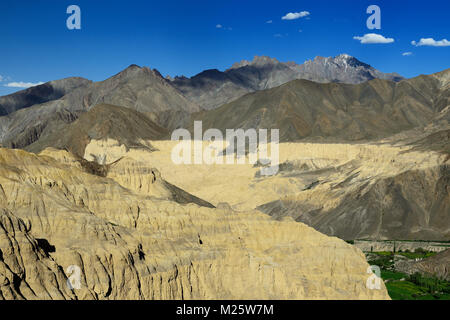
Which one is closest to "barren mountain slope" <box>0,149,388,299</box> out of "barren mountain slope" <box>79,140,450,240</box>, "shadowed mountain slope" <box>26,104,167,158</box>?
"barren mountain slope" <box>79,140,450,240</box>

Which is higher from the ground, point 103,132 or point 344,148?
point 103,132

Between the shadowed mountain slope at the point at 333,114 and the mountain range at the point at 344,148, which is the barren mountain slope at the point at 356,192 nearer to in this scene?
the mountain range at the point at 344,148

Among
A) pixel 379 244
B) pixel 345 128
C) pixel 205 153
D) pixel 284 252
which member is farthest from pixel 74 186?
pixel 345 128

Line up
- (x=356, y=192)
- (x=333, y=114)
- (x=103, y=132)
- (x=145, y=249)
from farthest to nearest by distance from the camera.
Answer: (x=333, y=114), (x=103, y=132), (x=356, y=192), (x=145, y=249)

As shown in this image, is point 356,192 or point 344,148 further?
point 344,148

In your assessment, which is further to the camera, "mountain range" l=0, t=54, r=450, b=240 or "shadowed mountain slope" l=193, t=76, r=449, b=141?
"shadowed mountain slope" l=193, t=76, r=449, b=141

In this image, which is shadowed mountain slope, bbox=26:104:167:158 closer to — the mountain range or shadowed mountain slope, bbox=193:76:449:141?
the mountain range

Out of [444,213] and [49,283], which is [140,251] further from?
[444,213]

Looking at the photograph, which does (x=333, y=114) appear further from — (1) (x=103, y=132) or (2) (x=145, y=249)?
(2) (x=145, y=249)

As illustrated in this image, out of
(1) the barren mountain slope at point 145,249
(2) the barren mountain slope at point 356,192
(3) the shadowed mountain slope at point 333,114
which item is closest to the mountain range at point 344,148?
(2) the barren mountain slope at point 356,192

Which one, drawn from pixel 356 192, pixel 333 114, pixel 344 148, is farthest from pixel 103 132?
pixel 356 192
